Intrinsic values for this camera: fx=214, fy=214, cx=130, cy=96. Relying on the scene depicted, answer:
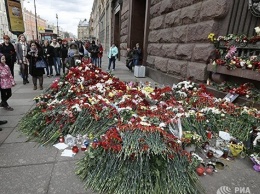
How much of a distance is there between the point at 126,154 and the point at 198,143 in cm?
133

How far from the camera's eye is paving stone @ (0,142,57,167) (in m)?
2.99

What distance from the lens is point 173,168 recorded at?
246cm

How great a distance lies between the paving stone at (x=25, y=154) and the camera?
299 centimetres

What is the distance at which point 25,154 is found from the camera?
3180 mm

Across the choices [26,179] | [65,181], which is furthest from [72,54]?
[65,181]

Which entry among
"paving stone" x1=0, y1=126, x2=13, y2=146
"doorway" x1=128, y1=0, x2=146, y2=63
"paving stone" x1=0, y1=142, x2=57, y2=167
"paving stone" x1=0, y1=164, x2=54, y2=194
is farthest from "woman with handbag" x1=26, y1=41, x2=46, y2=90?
"doorway" x1=128, y1=0, x2=146, y2=63

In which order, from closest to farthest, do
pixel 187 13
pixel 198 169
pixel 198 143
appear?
1. pixel 198 169
2. pixel 198 143
3. pixel 187 13

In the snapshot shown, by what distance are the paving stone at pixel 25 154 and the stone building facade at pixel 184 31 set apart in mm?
4344

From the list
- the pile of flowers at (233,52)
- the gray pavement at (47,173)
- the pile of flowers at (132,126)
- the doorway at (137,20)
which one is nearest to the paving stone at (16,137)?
the gray pavement at (47,173)

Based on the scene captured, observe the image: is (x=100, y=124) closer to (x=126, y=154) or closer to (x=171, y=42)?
(x=126, y=154)

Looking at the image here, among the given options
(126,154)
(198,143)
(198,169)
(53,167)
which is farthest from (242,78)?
(53,167)

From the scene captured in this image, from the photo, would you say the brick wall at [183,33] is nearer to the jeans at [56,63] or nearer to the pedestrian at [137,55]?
the pedestrian at [137,55]

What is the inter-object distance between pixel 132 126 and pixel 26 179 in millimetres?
1447

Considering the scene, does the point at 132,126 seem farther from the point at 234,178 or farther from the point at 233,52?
the point at 233,52
